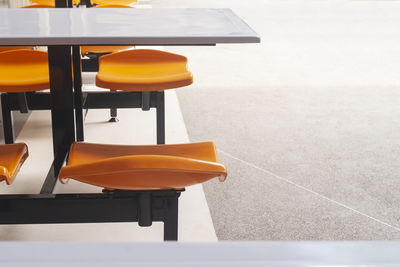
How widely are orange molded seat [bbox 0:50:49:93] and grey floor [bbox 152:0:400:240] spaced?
0.97 meters

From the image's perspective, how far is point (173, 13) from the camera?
229cm

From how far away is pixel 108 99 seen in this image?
2.94m

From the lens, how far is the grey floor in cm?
223

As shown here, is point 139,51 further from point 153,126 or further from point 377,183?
point 377,183

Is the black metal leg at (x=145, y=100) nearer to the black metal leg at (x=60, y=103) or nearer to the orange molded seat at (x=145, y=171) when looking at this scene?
the black metal leg at (x=60, y=103)

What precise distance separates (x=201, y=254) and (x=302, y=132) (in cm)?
309

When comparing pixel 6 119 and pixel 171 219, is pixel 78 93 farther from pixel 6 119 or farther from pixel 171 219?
pixel 171 219

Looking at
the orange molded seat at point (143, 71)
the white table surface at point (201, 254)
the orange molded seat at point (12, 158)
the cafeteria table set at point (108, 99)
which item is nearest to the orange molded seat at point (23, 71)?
the cafeteria table set at point (108, 99)

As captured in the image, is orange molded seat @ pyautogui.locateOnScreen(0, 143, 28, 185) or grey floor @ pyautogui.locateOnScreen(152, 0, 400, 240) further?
grey floor @ pyautogui.locateOnScreen(152, 0, 400, 240)

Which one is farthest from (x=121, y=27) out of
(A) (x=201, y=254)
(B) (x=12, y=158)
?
(A) (x=201, y=254)

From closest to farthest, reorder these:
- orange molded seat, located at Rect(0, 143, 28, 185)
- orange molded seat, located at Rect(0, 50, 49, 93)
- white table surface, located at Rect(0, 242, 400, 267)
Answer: white table surface, located at Rect(0, 242, 400, 267)
orange molded seat, located at Rect(0, 143, 28, 185)
orange molded seat, located at Rect(0, 50, 49, 93)

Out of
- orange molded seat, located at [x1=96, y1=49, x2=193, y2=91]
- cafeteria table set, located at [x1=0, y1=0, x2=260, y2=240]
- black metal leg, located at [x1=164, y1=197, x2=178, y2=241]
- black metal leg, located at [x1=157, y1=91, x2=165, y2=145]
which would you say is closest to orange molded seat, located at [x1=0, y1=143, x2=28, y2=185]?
cafeteria table set, located at [x1=0, y1=0, x2=260, y2=240]

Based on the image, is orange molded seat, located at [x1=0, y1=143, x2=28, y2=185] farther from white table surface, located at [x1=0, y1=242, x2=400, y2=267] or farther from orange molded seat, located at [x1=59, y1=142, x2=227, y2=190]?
white table surface, located at [x1=0, y1=242, x2=400, y2=267]

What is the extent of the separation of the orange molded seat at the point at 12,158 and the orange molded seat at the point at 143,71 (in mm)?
961
